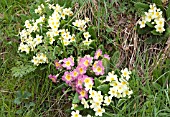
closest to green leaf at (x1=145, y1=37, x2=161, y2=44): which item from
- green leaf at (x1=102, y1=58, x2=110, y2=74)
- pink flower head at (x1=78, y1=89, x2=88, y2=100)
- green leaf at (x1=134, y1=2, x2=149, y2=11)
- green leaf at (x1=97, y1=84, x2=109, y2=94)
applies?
green leaf at (x1=134, y1=2, x2=149, y2=11)

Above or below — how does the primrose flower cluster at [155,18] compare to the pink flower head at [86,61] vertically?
above

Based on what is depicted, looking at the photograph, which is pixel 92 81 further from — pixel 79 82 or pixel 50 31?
pixel 50 31

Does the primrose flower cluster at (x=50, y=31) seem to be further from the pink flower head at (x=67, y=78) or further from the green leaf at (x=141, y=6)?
the green leaf at (x=141, y=6)

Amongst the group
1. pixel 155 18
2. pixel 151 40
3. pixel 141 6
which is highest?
pixel 141 6

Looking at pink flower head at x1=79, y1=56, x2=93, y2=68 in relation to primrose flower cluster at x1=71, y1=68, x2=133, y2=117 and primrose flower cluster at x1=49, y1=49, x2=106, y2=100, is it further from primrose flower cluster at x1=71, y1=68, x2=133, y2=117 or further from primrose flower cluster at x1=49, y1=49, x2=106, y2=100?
primrose flower cluster at x1=71, y1=68, x2=133, y2=117

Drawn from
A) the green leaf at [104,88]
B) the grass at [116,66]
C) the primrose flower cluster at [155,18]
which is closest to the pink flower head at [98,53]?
the grass at [116,66]

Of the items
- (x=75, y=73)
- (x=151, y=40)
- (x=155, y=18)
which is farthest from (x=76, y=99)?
(x=155, y=18)

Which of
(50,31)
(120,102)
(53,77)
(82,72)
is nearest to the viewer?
(120,102)
